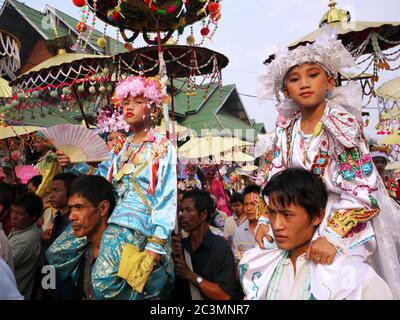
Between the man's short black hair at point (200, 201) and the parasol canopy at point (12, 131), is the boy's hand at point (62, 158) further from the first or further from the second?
the parasol canopy at point (12, 131)

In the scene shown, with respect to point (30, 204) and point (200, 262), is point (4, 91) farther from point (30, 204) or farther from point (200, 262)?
point (200, 262)

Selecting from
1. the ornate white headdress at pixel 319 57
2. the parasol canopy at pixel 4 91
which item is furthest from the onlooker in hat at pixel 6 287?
the parasol canopy at pixel 4 91

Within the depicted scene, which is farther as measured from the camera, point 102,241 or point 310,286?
point 102,241

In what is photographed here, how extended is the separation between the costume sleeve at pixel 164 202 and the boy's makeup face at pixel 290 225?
3.01 feet

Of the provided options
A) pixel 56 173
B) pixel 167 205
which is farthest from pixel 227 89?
pixel 167 205

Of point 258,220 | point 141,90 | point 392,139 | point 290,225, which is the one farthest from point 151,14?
point 392,139

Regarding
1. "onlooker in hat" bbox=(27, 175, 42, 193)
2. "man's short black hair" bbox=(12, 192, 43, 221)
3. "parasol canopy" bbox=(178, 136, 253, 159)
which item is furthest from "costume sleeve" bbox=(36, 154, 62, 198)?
"parasol canopy" bbox=(178, 136, 253, 159)

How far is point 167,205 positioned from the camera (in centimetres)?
267

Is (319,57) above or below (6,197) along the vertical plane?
above

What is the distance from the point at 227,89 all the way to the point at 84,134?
57.7 ft

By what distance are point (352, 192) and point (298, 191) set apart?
16.5 inches

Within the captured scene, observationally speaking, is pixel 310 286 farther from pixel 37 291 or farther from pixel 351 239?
pixel 37 291

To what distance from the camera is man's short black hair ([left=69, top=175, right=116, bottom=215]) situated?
255 centimetres

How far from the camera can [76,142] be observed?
3.89 m
